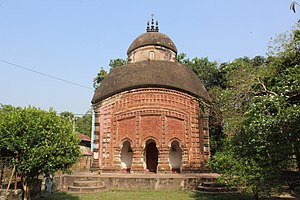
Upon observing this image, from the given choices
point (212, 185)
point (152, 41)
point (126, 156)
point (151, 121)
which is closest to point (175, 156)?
point (151, 121)

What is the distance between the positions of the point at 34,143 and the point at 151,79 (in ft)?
31.3

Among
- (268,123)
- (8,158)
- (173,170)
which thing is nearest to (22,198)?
(8,158)

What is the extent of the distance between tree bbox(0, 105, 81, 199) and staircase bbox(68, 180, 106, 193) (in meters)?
3.86

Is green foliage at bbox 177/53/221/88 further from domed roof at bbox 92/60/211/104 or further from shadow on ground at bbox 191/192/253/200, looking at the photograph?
shadow on ground at bbox 191/192/253/200

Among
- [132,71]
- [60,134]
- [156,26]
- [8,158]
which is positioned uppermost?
[156,26]

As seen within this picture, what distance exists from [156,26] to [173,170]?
41.9 ft

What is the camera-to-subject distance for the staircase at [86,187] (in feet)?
36.8

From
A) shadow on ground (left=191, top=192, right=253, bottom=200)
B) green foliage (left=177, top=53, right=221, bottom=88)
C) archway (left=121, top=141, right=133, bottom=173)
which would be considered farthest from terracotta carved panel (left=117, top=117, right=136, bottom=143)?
green foliage (left=177, top=53, right=221, bottom=88)

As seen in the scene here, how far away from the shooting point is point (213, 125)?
2127 cm

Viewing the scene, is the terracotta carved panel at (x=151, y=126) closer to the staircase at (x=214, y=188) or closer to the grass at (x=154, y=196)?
the staircase at (x=214, y=188)

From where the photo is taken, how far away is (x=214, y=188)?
35.5 ft

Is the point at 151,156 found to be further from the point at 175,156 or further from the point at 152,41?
the point at 152,41

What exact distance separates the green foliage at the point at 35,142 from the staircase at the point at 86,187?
4128mm

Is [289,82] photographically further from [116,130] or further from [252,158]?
[116,130]
